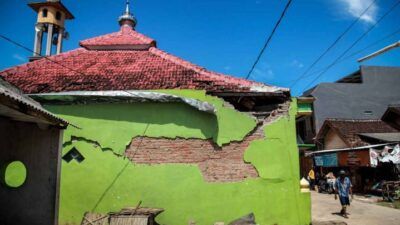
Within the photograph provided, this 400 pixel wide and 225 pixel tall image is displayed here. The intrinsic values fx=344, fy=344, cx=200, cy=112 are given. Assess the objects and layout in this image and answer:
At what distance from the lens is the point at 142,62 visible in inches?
473

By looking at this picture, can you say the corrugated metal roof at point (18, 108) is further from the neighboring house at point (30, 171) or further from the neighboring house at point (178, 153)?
the neighboring house at point (178, 153)

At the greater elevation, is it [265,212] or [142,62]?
[142,62]

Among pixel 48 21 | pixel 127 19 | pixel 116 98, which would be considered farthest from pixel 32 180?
pixel 48 21

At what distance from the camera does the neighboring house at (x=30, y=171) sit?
6.96 metres

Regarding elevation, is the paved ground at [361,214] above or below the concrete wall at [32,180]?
below

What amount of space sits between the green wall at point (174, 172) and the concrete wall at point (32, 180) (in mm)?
2211

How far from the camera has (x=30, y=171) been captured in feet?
23.6

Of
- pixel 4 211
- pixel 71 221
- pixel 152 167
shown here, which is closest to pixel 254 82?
pixel 152 167

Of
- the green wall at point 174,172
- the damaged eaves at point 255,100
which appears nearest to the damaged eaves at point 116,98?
the green wall at point 174,172

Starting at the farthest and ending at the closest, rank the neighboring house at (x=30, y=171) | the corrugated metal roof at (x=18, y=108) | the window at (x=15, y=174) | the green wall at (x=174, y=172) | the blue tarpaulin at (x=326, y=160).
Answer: the blue tarpaulin at (x=326, y=160), the green wall at (x=174, y=172), the window at (x=15, y=174), the neighboring house at (x=30, y=171), the corrugated metal roof at (x=18, y=108)

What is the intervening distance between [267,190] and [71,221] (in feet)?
17.7

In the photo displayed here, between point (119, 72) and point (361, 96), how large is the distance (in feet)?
92.4

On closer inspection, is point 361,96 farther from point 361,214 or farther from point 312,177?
point 361,214

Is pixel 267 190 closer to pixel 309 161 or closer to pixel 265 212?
pixel 265 212
